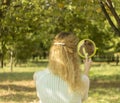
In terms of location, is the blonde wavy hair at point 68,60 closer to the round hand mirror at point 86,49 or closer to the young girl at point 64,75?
the young girl at point 64,75

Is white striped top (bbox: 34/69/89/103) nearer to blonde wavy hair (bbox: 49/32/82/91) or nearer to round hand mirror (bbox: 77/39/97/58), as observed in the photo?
blonde wavy hair (bbox: 49/32/82/91)

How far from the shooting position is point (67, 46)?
3100 mm

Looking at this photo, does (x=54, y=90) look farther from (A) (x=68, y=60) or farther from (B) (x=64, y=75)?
(A) (x=68, y=60)

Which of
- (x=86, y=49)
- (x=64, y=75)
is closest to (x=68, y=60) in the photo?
(x=64, y=75)

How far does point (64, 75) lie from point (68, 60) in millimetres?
134

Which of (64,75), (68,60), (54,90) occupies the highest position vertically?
(68,60)

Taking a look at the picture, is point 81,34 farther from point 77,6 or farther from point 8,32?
point 77,6

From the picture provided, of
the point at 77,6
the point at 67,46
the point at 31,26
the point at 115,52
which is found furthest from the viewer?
the point at 115,52

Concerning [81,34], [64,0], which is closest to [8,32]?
[64,0]

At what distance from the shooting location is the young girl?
122 inches

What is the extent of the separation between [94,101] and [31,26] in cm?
714

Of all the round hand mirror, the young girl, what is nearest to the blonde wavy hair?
the young girl

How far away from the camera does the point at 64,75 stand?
3111 millimetres

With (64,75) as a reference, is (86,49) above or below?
above
